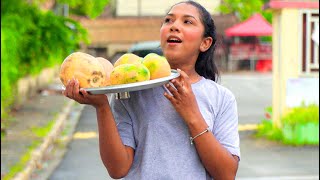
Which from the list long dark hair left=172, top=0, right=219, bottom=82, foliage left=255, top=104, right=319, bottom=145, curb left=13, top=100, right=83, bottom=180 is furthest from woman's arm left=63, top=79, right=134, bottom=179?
foliage left=255, top=104, right=319, bottom=145

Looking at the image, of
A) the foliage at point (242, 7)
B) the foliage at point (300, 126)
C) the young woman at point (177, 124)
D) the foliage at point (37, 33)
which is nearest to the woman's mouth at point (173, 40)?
the young woman at point (177, 124)

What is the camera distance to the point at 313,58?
12.4 m

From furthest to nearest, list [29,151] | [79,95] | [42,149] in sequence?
[42,149] < [29,151] < [79,95]

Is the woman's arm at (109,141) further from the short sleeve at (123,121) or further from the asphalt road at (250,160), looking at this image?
the asphalt road at (250,160)

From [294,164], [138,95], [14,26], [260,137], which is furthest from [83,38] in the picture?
[138,95]

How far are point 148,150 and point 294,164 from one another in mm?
7733

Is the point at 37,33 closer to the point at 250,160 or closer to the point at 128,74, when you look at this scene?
the point at 250,160

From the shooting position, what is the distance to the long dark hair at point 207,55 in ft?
9.57

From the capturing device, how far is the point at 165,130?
9.09 ft

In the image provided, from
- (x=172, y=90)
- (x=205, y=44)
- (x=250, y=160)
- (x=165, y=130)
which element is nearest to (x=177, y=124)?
(x=165, y=130)

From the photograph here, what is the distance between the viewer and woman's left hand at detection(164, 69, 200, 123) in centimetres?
268

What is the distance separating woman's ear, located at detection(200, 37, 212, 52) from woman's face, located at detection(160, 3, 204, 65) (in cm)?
3

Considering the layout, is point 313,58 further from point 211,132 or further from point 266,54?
point 266,54

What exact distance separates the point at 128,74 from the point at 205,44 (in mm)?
484
